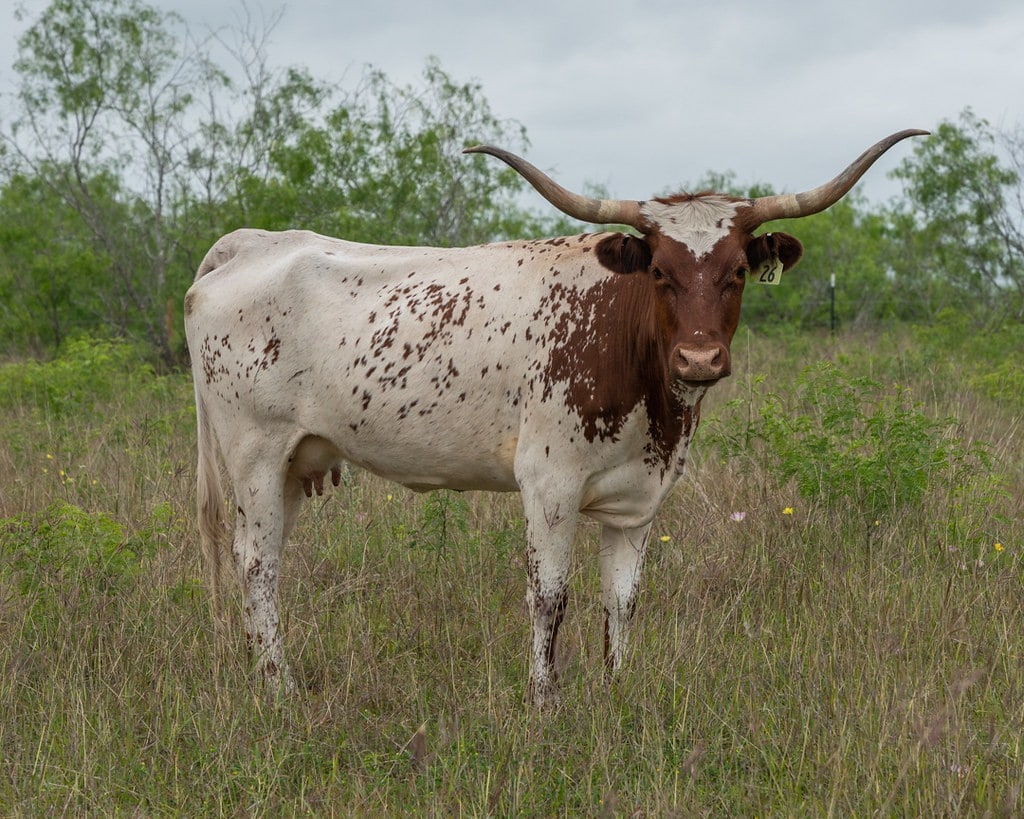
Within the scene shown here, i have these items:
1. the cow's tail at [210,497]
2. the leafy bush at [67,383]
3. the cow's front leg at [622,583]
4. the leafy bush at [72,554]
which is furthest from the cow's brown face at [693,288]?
the leafy bush at [67,383]

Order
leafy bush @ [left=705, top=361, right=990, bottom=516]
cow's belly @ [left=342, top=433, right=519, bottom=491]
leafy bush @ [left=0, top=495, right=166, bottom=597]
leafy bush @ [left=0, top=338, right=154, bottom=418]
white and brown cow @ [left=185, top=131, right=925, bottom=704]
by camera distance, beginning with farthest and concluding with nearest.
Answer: leafy bush @ [left=0, top=338, right=154, bottom=418]
leafy bush @ [left=705, top=361, right=990, bottom=516]
leafy bush @ [left=0, top=495, right=166, bottom=597]
cow's belly @ [left=342, top=433, right=519, bottom=491]
white and brown cow @ [left=185, top=131, right=925, bottom=704]

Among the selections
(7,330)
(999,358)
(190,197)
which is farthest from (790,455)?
(7,330)

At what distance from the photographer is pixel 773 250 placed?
14.1 ft

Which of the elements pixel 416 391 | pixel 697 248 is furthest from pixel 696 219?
pixel 416 391

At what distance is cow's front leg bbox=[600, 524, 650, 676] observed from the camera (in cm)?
456

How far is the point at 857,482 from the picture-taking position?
5.71 meters

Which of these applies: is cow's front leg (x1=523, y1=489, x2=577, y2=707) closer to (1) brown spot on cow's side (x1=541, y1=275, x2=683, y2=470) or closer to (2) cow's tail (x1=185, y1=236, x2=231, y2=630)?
(1) brown spot on cow's side (x1=541, y1=275, x2=683, y2=470)

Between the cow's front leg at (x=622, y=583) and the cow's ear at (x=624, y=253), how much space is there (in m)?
1.06

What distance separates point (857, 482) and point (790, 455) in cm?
36

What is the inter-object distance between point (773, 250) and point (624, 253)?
582mm

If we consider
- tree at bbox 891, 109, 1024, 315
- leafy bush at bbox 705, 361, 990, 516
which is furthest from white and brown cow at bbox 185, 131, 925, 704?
tree at bbox 891, 109, 1024, 315

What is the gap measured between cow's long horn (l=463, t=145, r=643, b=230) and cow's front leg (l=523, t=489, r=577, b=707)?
1.08m

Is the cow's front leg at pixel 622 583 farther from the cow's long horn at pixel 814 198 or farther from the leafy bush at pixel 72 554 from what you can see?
the leafy bush at pixel 72 554

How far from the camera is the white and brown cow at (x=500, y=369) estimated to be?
164 inches
